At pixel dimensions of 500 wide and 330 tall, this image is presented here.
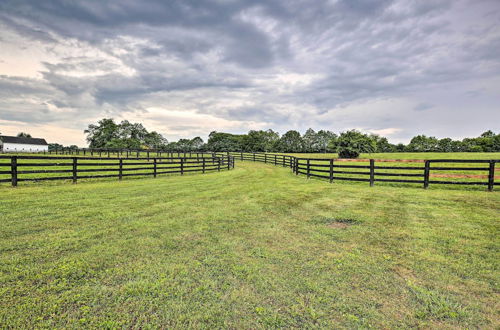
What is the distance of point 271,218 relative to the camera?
6172mm

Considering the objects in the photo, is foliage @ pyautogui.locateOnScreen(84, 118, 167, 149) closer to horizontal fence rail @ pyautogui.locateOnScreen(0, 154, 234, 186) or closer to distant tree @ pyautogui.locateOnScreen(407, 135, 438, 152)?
horizontal fence rail @ pyautogui.locateOnScreen(0, 154, 234, 186)

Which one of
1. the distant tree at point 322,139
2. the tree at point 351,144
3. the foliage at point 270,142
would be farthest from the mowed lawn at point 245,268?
the distant tree at point 322,139

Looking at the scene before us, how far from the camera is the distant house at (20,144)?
267 feet

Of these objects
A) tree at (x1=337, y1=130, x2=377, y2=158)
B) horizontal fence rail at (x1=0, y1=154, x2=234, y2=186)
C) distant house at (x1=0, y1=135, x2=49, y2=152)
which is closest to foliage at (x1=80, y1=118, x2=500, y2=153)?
distant house at (x1=0, y1=135, x2=49, y2=152)

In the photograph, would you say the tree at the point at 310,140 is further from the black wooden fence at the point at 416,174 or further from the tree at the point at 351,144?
the black wooden fence at the point at 416,174

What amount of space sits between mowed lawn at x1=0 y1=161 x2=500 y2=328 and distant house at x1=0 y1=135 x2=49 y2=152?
347 feet

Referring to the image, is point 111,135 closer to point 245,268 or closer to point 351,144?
point 351,144

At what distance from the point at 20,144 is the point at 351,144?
11252cm

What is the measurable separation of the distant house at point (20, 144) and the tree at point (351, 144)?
9884 cm

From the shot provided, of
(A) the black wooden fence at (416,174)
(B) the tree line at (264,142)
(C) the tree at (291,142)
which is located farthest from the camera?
(C) the tree at (291,142)

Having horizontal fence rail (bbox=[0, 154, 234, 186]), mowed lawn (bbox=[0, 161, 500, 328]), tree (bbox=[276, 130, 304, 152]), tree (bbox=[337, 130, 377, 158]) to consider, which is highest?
tree (bbox=[276, 130, 304, 152])

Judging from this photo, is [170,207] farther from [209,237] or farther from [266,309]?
[266,309]

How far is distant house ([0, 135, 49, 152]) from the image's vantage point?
81.4m

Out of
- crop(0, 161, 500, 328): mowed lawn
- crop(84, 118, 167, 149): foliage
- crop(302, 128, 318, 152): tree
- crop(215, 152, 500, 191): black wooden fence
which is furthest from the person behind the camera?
crop(302, 128, 318, 152): tree
